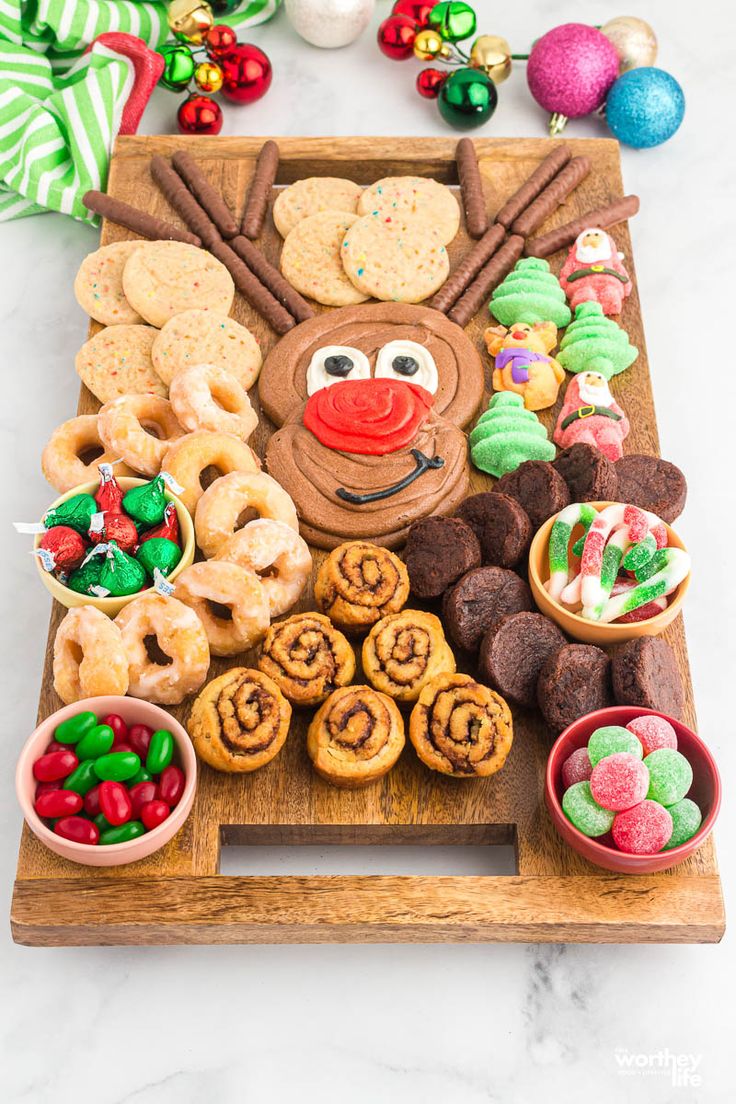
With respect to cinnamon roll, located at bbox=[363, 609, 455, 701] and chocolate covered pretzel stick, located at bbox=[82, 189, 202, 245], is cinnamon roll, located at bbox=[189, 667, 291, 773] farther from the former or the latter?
chocolate covered pretzel stick, located at bbox=[82, 189, 202, 245]

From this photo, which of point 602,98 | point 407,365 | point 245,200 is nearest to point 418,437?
point 407,365

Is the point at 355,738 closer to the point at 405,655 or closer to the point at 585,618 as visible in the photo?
the point at 405,655

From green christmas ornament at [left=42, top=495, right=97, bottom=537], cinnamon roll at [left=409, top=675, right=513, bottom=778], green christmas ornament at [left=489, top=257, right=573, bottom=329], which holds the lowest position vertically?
cinnamon roll at [left=409, top=675, right=513, bottom=778]

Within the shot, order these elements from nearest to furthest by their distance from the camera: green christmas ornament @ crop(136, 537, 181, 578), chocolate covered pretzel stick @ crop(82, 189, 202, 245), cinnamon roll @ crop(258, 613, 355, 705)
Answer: cinnamon roll @ crop(258, 613, 355, 705) → green christmas ornament @ crop(136, 537, 181, 578) → chocolate covered pretzel stick @ crop(82, 189, 202, 245)

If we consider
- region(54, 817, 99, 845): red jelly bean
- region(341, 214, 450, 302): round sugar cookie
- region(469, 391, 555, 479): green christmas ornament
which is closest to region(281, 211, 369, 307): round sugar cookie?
region(341, 214, 450, 302): round sugar cookie

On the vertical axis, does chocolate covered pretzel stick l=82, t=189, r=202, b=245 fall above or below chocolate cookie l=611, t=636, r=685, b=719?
above

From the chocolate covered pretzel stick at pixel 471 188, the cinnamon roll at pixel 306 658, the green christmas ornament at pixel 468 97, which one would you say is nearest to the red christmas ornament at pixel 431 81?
the green christmas ornament at pixel 468 97

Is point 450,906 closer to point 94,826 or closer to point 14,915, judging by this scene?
point 94,826
